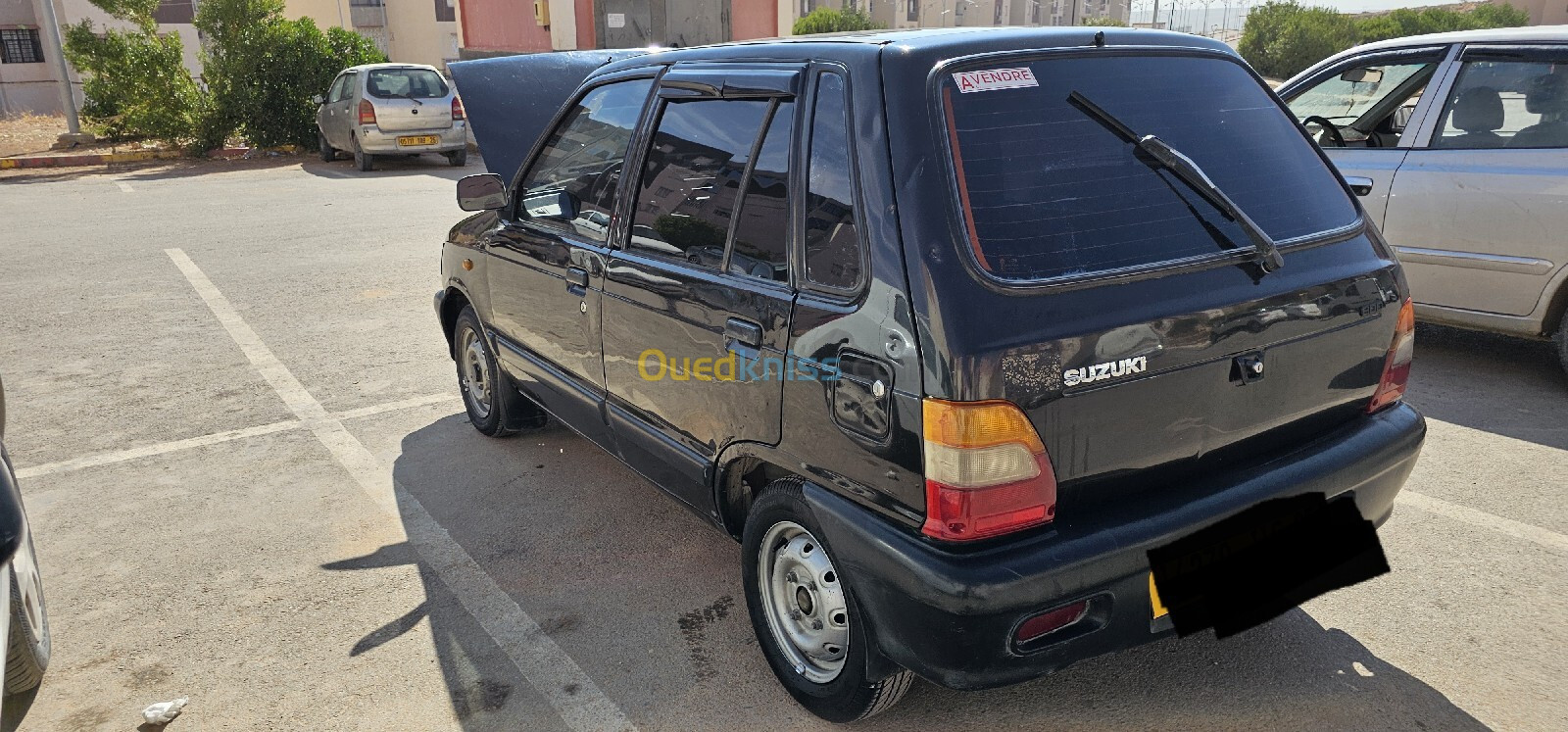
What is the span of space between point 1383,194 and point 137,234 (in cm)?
1067

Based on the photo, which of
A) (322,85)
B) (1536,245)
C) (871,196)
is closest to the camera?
(871,196)

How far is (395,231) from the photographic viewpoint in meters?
10.4

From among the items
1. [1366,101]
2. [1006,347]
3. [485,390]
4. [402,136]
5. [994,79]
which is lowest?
[485,390]

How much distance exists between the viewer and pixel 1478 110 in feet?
17.3

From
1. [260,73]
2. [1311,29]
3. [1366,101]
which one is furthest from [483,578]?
[1311,29]

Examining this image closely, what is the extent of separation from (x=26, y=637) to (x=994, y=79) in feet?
9.33

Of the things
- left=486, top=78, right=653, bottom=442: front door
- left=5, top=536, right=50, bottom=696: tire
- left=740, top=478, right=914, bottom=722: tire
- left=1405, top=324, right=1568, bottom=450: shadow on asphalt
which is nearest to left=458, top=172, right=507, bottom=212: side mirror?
left=486, top=78, right=653, bottom=442: front door

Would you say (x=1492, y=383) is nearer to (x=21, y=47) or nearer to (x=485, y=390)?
(x=485, y=390)

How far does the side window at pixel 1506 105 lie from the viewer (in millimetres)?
4984

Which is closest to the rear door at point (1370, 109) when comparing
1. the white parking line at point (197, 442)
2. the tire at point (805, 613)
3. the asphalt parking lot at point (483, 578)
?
the asphalt parking lot at point (483, 578)

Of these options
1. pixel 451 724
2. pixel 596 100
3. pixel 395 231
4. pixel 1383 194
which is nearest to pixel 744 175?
pixel 596 100

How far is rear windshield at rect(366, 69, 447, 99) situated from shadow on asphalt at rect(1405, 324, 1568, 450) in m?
13.8

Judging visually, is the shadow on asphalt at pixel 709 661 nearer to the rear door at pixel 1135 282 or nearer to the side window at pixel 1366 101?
the rear door at pixel 1135 282

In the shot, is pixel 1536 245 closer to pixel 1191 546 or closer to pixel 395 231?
pixel 1191 546
